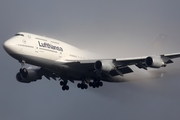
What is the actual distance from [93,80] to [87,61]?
Answer: 4.54 metres

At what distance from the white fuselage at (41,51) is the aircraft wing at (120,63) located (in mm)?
1240

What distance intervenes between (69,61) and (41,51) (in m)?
3.17

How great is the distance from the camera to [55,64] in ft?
165

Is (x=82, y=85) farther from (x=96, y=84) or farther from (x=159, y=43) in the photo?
(x=159, y=43)

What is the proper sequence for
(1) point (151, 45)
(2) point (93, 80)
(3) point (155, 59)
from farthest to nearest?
(1) point (151, 45) → (2) point (93, 80) → (3) point (155, 59)

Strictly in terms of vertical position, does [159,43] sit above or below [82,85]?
above

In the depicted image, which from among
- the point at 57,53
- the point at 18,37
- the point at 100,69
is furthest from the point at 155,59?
the point at 18,37

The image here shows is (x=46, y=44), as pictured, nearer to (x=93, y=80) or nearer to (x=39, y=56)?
(x=39, y=56)

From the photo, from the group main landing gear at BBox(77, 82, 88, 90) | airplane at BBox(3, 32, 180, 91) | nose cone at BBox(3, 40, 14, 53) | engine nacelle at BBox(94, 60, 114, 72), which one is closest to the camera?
nose cone at BBox(3, 40, 14, 53)

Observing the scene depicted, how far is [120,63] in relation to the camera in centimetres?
5125

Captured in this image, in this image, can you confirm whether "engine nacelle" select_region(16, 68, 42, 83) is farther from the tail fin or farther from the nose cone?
the tail fin

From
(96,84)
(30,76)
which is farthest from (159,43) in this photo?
(30,76)

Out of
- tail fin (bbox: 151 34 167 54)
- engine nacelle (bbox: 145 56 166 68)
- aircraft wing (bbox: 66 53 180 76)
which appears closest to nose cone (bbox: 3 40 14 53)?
aircraft wing (bbox: 66 53 180 76)

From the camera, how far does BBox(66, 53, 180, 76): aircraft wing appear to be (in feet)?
162
